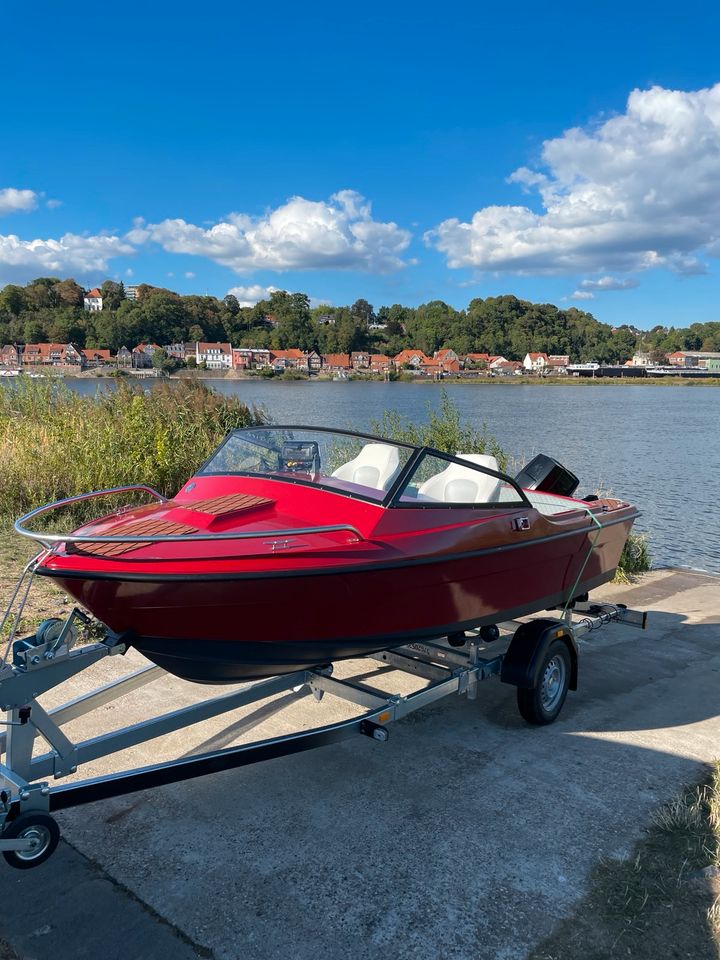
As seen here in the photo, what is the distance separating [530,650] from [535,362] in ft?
363

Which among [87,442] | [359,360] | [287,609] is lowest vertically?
[287,609]

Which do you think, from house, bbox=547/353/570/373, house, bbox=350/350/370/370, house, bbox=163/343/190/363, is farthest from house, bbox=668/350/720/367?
house, bbox=163/343/190/363

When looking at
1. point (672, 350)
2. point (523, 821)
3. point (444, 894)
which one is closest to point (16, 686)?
point (444, 894)

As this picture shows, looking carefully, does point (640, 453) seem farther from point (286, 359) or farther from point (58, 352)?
point (286, 359)

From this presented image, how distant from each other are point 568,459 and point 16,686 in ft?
57.2

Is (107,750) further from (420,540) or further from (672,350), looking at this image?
(672,350)

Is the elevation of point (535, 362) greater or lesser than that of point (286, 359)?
greater

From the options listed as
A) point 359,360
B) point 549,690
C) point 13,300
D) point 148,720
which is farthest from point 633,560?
point 359,360

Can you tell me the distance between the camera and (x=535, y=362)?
10981 centimetres

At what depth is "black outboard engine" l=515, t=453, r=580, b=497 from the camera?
5.73m

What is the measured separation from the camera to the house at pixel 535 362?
106975mm

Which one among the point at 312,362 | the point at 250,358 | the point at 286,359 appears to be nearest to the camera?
the point at 250,358

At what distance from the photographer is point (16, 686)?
105 inches

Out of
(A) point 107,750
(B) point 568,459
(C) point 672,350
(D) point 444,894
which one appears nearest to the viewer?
(D) point 444,894
